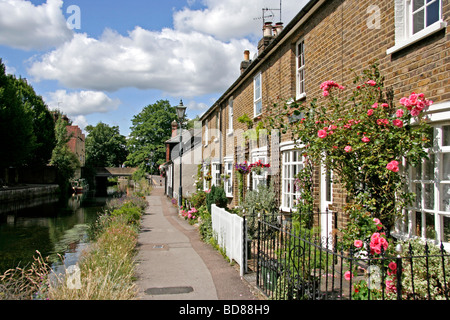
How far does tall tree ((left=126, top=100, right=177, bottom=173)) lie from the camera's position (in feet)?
212

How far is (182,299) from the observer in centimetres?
598

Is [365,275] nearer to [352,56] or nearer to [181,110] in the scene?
[352,56]

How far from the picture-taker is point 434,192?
5.22m

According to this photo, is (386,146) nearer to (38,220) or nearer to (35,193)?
(38,220)

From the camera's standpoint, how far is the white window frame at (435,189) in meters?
5.04

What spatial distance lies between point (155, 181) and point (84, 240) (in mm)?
46179

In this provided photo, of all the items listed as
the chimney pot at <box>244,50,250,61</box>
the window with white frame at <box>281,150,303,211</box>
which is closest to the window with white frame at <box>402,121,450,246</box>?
the window with white frame at <box>281,150,303,211</box>

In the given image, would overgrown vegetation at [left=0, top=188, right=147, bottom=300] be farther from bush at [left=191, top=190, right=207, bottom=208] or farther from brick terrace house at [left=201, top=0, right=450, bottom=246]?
bush at [left=191, top=190, right=207, bottom=208]

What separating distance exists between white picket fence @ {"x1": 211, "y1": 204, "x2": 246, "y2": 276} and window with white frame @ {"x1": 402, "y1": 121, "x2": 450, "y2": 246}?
315 cm

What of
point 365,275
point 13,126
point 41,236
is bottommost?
point 41,236

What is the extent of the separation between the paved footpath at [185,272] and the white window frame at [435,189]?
2845 mm

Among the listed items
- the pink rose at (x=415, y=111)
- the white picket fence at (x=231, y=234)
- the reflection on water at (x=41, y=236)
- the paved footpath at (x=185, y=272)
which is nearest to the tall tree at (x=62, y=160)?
the reflection on water at (x=41, y=236)

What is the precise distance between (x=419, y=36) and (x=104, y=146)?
3743 inches

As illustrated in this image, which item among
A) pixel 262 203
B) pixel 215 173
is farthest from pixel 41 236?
pixel 262 203
